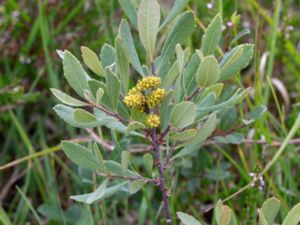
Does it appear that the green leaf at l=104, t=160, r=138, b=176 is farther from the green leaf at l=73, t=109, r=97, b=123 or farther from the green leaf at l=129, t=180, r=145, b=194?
the green leaf at l=73, t=109, r=97, b=123

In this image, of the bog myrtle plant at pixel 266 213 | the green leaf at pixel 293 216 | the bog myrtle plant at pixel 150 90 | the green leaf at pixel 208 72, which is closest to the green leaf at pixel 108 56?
the bog myrtle plant at pixel 150 90

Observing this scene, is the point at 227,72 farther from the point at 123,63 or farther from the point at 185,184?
the point at 185,184

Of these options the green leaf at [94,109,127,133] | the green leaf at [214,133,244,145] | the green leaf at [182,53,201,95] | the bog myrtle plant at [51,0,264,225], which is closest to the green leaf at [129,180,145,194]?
the bog myrtle plant at [51,0,264,225]

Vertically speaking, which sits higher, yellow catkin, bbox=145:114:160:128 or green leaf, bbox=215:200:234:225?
yellow catkin, bbox=145:114:160:128

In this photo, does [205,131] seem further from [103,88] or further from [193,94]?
[103,88]

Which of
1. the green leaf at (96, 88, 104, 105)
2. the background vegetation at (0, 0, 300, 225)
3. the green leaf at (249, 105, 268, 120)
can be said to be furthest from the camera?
the background vegetation at (0, 0, 300, 225)

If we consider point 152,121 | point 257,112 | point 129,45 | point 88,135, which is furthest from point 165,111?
point 88,135

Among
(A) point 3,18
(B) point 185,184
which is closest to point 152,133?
(B) point 185,184
